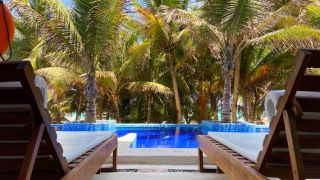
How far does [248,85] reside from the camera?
38.9ft

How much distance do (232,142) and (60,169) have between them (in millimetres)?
1464

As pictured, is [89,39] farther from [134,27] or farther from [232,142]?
[232,142]

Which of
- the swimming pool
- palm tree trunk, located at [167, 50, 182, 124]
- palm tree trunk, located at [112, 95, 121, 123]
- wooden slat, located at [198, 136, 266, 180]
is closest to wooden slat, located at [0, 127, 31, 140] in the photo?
wooden slat, located at [198, 136, 266, 180]

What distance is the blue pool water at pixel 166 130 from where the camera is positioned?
326 inches

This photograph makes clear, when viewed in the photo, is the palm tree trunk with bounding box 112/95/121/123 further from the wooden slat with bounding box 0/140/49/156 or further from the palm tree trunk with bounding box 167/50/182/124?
the wooden slat with bounding box 0/140/49/156

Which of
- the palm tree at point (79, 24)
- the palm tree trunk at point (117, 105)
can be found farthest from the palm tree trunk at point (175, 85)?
the palm tree at point (79, 24)

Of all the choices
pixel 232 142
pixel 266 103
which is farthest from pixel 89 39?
pixel 266 103

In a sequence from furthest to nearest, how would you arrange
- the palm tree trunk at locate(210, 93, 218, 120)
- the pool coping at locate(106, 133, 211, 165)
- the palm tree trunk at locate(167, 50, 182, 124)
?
1. the palm tree trunk at locate(210, 93, 218, 120)
2. the palm tree trunk at locate(167, 50, 182, 124)
3. the pool coping at locate(106, 133, 211, 165)

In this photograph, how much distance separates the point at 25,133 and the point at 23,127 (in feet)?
0.10

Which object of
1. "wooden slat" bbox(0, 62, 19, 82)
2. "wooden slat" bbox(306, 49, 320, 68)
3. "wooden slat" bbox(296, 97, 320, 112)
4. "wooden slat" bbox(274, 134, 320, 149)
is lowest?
"wooden slat" bbox(274, 134, 320, 149)

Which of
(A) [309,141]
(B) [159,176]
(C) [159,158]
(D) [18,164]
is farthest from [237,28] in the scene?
(D) [18,164]

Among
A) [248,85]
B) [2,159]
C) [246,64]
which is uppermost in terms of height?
[2,159]

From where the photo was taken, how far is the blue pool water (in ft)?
27.2

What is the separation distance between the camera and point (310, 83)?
1653 mm
